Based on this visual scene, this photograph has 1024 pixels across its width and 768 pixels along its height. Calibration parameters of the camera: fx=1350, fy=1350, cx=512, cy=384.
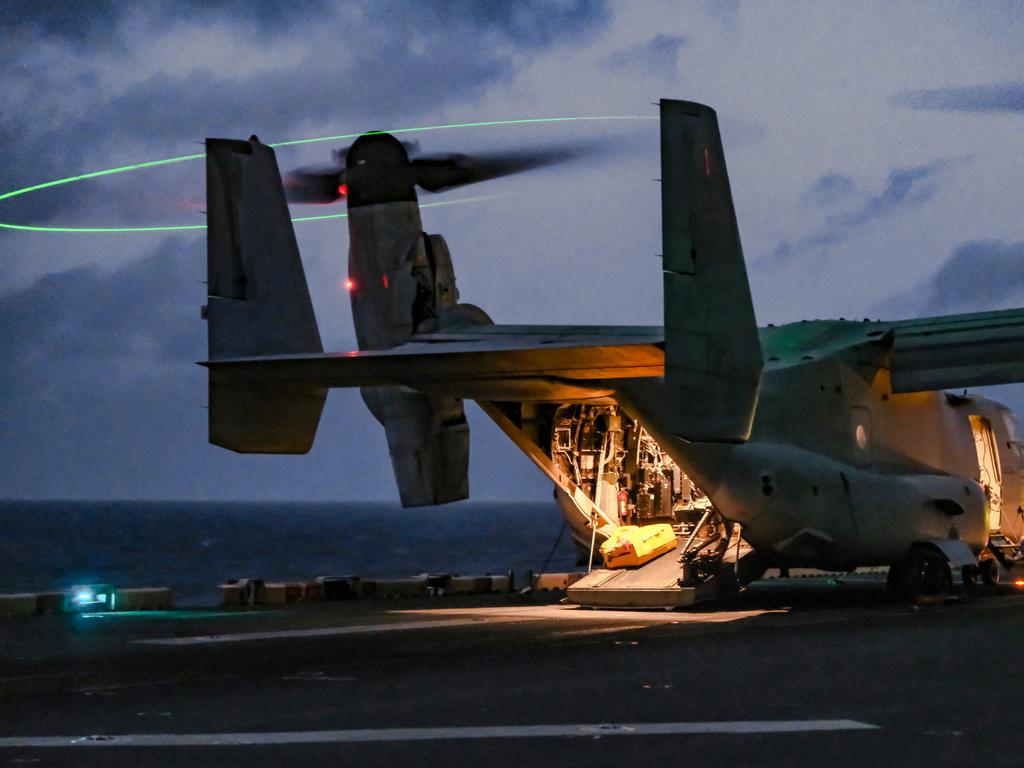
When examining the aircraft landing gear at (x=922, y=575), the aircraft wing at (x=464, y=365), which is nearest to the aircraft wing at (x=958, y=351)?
the aircraft landing gear at (x=922, y=575)

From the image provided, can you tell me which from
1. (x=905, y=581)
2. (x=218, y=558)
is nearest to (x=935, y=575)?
(x=905, y=581)

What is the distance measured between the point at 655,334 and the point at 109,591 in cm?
Result: 1015

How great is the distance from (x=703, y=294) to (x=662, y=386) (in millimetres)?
4727

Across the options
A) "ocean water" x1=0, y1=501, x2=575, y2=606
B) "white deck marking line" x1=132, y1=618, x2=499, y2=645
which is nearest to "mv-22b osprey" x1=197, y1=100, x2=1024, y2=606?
"white deck marking line" x1=132, y1=618, x2=499, y2=645

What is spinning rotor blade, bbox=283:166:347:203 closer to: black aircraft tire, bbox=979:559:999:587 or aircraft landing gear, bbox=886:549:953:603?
aircraft landing gear, bbox=886:549:953:603

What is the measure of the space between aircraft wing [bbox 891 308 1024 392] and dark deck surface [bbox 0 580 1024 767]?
357 centimetres

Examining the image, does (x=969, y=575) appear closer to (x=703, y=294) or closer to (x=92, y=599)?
(x=703, y=294)

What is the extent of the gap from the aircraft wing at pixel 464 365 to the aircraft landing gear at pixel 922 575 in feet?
21.9

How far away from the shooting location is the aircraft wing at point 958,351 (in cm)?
2006

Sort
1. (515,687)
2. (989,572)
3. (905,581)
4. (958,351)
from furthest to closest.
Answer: (989,572) → (905,581) → (958,351) → (515,687)

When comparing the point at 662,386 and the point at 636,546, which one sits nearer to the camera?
the point at 662,386

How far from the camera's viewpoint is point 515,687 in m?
11.6

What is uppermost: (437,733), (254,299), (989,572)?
(254,299)

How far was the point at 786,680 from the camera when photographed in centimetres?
1204
